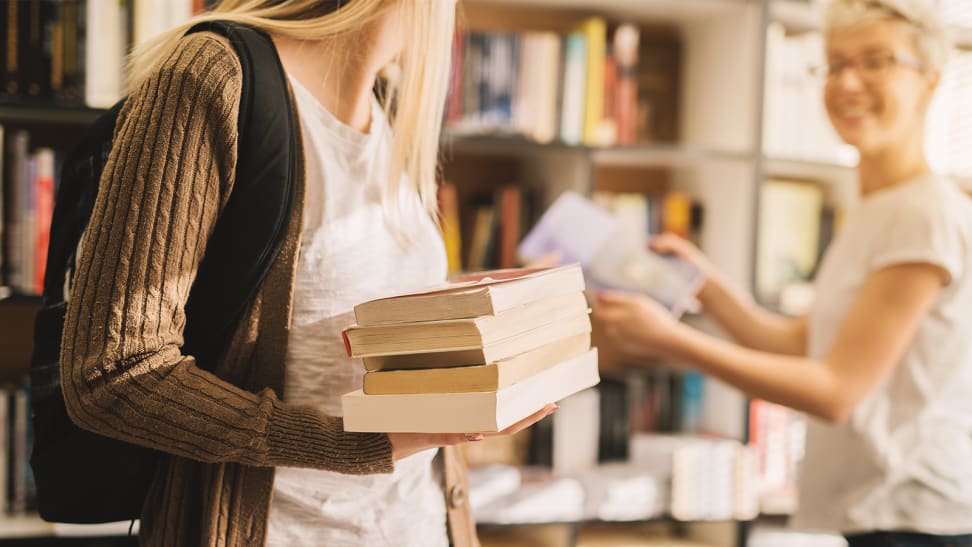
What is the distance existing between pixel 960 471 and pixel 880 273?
359 mm

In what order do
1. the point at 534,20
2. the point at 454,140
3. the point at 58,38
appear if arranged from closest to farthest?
the point at 58,38, the point at 454,140, the point at 534,20

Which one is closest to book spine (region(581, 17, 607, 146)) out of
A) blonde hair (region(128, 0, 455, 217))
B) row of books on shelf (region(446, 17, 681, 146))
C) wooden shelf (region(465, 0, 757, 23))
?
row of books on shelf (region(446, 17, 681, 146))

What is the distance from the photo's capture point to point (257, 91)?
0.72 metres

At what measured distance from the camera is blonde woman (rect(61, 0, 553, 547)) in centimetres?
66

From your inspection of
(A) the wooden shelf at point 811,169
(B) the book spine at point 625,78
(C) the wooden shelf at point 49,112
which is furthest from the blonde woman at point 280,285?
(A) the wooden shelf at point 811,169

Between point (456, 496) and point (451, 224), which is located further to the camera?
point (451, 224)

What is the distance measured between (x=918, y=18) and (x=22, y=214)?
5.81 ft

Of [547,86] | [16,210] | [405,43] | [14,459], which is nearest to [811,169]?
[547,86]

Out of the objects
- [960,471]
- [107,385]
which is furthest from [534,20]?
[107,385]

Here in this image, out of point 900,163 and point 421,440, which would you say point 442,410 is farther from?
point 900,163

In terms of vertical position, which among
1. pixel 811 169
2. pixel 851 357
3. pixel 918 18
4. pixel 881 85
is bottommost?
pixel 851 357

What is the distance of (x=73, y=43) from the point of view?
1572mm

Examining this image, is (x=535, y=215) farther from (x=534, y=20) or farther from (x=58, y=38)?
(x=58, y=38)

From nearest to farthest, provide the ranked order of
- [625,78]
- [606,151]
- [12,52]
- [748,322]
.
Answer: [12,52] < [748,322] < [606,151] < [625,78]
